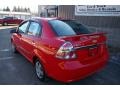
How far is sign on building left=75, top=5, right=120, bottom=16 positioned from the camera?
360 inches

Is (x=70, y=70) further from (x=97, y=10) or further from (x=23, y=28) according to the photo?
(x=97, y=10)

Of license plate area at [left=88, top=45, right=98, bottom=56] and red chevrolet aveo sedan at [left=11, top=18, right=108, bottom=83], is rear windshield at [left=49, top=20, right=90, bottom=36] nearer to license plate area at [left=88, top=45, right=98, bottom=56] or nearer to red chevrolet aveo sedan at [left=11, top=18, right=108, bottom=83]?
red chevrolet aveo sedan at [left=11, top=18, right=108, bottom=83]

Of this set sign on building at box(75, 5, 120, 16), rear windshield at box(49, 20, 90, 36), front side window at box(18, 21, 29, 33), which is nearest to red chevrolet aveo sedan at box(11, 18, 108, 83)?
rear windshield at box(49, 20, 90, 36)

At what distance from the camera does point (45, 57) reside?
475 cm

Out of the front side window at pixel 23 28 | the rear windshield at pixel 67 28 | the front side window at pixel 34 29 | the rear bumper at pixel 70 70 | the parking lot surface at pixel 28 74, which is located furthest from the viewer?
the front side window at pixel 23 28

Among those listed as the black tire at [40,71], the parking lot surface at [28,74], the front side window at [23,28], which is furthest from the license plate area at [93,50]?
the front side window at [23,28]

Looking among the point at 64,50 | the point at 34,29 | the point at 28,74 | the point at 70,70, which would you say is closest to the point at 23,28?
the point at 34,29

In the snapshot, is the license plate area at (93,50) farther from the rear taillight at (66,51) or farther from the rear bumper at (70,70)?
the rear taillight at (66,51)

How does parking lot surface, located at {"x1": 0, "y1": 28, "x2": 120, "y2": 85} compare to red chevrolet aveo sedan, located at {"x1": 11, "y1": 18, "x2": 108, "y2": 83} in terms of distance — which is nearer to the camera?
red chevrolet aveo sedan, located at {"x1": 11, "y1": 18, "x2": 108, "y2": 83}

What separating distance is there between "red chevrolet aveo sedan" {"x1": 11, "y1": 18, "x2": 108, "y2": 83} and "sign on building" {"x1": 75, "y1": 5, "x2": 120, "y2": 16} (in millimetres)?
4200

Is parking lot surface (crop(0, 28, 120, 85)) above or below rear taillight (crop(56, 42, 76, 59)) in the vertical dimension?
below

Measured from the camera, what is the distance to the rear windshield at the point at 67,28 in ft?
16.4

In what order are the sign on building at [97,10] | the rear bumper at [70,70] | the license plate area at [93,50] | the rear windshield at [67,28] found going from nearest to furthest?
the rear bumper at [70,70], the license plate area at [93,50], the rear windshield at [67,28], the sign on building at [97,10]

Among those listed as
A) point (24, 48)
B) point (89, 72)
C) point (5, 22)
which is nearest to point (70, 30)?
point (89, 72)
